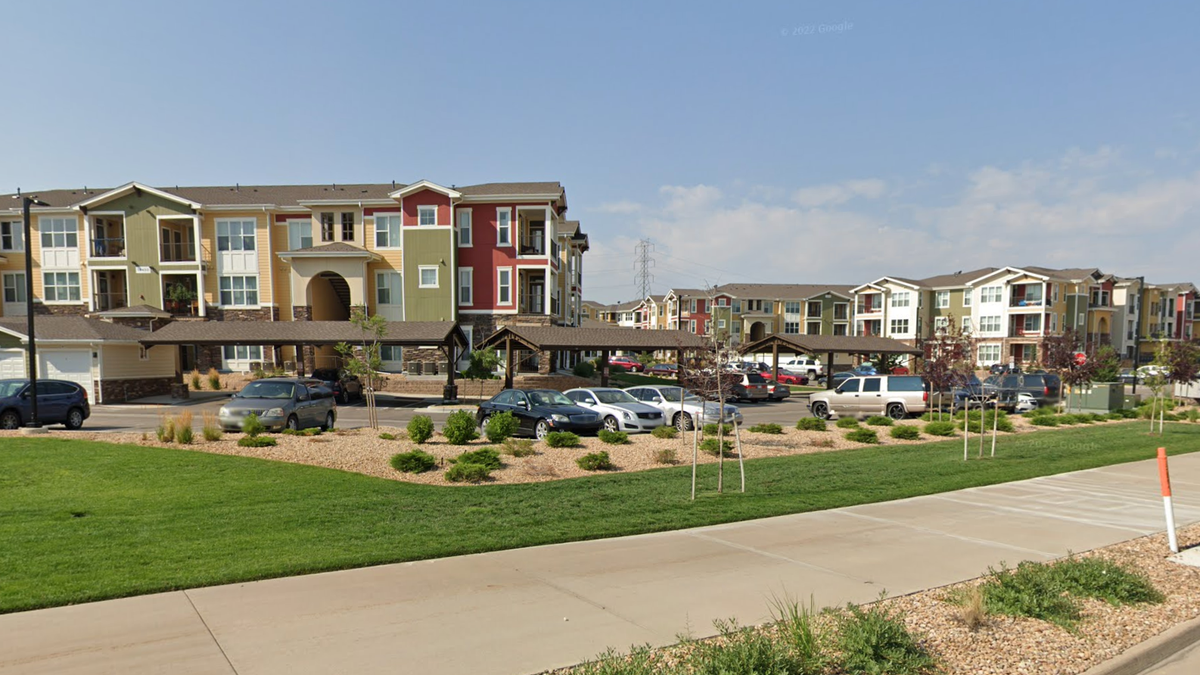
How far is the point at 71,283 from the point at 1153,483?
54.0 m

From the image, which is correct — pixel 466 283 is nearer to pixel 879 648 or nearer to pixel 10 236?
pixel 10 236

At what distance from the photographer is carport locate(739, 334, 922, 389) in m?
40.6

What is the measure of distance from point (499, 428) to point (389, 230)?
99.5 ft

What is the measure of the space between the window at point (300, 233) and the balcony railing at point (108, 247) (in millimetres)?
10534

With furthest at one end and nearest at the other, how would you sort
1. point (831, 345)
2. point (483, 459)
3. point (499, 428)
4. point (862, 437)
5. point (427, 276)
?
point (831, 345), point (427, 276), point (862, 437), point (499, 428), point (483, 459)

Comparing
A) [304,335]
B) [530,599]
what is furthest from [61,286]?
[530,599]

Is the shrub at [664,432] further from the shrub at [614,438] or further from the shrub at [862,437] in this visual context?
the shrub at [862,437]

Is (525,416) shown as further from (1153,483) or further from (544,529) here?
(1153,483)

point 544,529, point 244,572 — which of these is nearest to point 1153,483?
point 544,529

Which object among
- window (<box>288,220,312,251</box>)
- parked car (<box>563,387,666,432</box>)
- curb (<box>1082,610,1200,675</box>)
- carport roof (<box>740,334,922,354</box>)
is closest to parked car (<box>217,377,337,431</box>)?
parked car (<box>563,387,666,432</box>)

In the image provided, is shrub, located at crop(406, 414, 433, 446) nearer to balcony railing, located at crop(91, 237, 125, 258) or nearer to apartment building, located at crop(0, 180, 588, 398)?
apartment building, located at crop(0, 180, 588, 398)

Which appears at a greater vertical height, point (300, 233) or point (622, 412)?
point (300, 233)

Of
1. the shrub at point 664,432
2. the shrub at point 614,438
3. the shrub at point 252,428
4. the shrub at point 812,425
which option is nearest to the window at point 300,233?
the shrub at point 252,428

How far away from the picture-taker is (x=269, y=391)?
58.2ft
